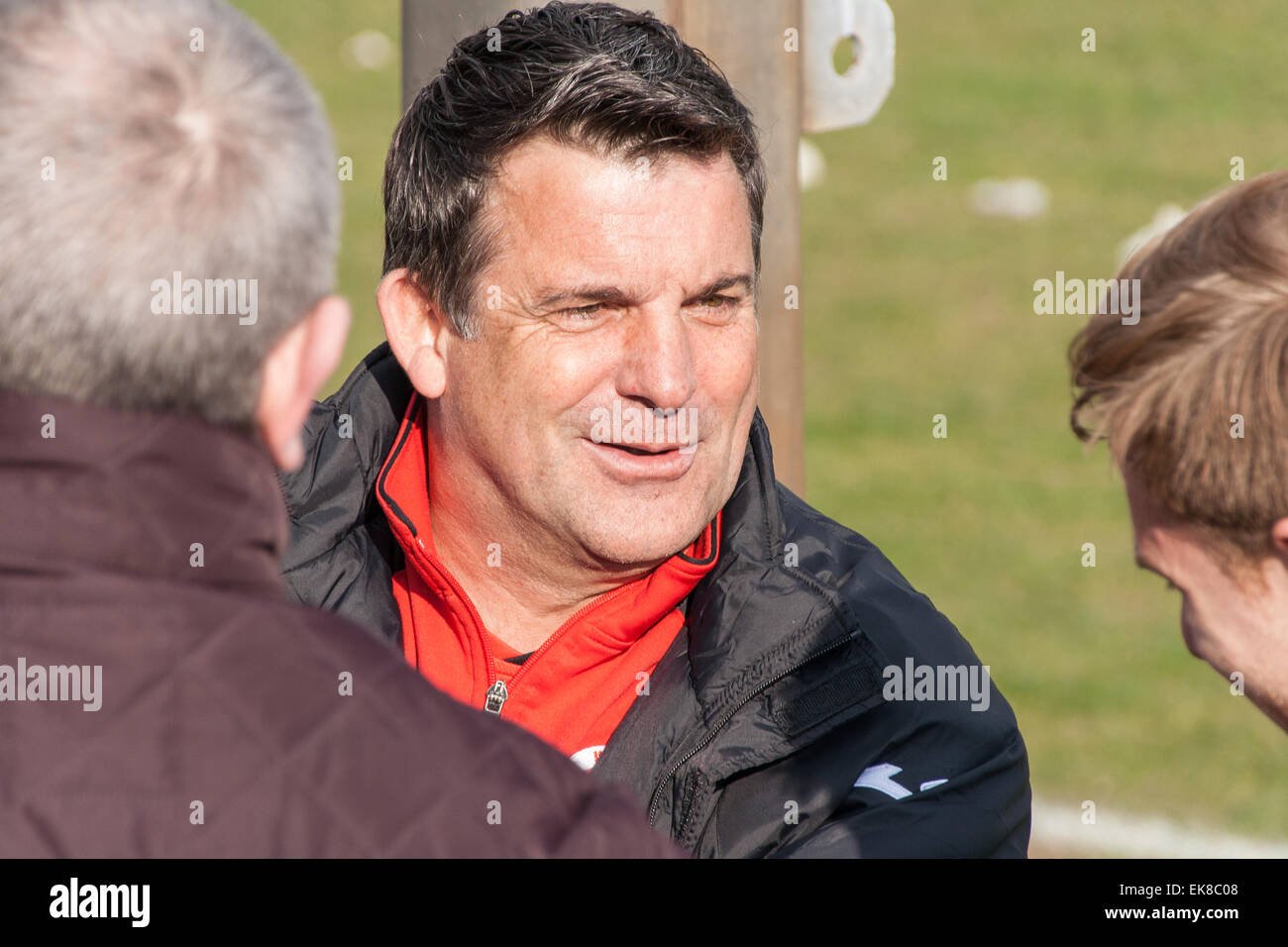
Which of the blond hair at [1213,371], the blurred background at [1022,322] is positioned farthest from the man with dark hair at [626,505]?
the blurred background at [1022,322]

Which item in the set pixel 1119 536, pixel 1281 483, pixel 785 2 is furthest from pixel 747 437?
pixel 1119 536

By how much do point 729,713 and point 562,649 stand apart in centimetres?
34

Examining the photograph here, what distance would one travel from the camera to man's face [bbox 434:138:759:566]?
2.64 meters

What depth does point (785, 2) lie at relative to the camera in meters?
3.13

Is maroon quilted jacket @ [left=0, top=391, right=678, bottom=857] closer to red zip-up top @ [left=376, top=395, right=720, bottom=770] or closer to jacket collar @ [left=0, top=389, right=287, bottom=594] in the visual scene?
jacket collar @ [left=0, top=389, right=287, bottom=594]

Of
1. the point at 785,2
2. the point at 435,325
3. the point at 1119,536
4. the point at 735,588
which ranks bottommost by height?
the point at 1119,536

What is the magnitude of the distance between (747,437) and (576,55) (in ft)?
2.25

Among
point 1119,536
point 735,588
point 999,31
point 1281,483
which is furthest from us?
point 999,31

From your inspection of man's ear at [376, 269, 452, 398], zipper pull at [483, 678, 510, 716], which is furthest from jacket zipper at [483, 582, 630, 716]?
man's ear at [376, 269, 452, 398]

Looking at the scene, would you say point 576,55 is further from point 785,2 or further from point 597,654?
point 597,654

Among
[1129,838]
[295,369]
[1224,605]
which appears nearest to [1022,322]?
[1129,838]

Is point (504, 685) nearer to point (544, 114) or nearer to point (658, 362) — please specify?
point (658, 362)

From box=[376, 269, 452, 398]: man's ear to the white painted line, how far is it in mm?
3434

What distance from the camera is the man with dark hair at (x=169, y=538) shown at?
1261mm
